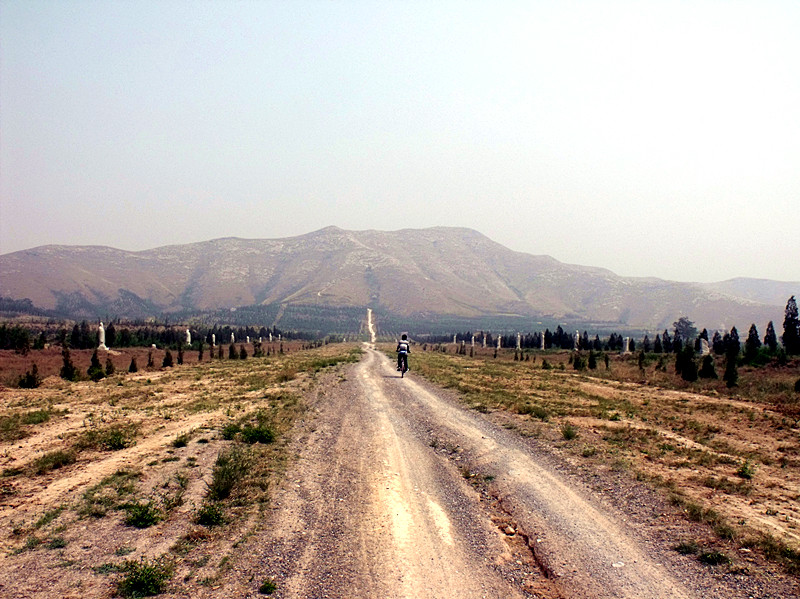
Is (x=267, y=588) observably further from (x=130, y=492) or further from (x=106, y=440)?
(x=106, y=440)

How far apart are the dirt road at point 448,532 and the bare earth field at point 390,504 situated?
3cm

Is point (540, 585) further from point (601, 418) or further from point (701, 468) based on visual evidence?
point (601, 418)

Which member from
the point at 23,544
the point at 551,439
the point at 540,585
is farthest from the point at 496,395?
the point at 23,544

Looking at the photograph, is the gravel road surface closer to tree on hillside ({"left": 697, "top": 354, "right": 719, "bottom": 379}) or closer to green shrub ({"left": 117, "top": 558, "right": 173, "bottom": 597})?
green shrub ({"left": 117, "top": 558, "right": 173, "bottom": 597})

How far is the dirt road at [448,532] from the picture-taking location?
634 centimetres

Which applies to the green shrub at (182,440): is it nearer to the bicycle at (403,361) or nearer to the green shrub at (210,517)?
the green shrub at (210,517)

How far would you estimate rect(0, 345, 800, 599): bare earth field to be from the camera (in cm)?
636

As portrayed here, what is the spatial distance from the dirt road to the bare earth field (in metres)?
0.03

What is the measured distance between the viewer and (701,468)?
11891mm

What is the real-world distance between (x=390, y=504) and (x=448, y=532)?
56.0 inches

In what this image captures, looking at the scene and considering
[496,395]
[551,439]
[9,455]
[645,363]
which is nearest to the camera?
[9,455]

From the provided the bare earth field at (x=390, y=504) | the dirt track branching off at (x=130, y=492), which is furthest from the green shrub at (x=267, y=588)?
the dirt track branching off at (x=130, y=492)

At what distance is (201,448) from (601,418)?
1392 centimetres

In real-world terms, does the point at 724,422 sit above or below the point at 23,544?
below
